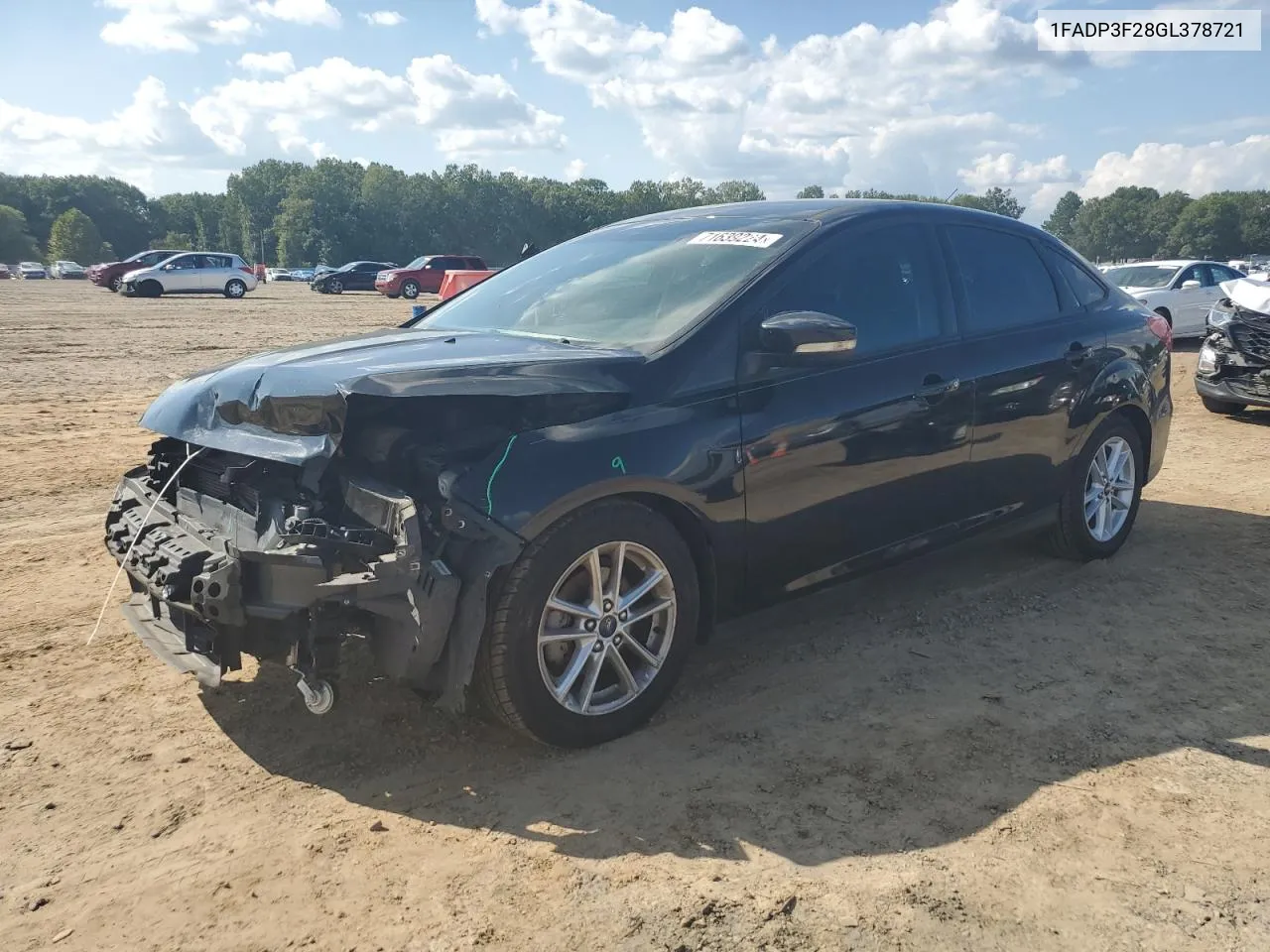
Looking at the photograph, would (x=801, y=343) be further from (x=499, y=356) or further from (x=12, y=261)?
(x=12, y=261)

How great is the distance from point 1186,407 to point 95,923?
12051 millimetres

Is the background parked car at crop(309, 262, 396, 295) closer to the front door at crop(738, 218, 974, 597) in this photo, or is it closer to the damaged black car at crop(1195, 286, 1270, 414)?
the damaged black car at crop(1195, 286, 1270, 414)

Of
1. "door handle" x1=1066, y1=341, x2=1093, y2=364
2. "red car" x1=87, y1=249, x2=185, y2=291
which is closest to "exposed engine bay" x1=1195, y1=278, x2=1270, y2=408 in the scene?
"door handle" x1=1066, y1=341, x2=1093, y2=364

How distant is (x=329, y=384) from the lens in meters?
3.07

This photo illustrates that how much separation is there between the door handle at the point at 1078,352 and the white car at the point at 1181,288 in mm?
14176

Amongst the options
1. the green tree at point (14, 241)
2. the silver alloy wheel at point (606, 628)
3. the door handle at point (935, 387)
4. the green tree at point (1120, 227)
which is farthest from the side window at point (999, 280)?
the green tree at point (1120, 227)

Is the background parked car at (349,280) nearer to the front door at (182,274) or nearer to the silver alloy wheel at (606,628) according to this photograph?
the front door at (182,274)

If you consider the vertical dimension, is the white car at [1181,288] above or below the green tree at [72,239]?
below

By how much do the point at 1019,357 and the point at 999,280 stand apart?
16.5 inches

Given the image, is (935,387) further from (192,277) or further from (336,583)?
(192,277)

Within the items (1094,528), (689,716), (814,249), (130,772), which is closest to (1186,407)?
(1094,528)

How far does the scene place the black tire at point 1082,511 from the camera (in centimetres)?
519

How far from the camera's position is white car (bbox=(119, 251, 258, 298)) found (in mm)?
34594

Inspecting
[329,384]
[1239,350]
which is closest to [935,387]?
[329,384]
